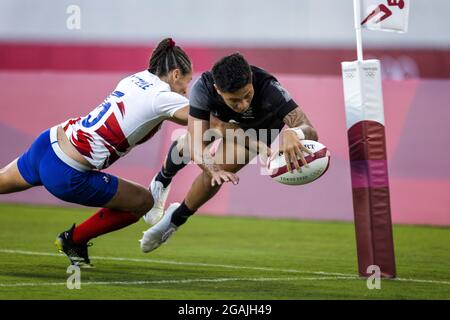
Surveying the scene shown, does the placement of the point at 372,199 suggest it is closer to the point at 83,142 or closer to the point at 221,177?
the point at 221,177

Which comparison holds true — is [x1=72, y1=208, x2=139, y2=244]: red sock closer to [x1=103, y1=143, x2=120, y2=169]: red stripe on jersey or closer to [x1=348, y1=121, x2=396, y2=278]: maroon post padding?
[x1=103, y1=143, x2=120, y2=169]: red stripe on jersey

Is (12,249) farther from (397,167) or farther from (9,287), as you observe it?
(397,167)

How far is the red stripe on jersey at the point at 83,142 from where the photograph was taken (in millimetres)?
7867

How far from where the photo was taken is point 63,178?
793 centimetres

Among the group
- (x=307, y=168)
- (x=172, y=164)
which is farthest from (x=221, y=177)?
(x=172, y=164)

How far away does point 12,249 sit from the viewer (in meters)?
9.64

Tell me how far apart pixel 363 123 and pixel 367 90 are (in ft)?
0.88

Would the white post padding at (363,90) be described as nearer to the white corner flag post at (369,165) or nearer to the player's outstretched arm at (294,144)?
the white corner flag post at (369,165)

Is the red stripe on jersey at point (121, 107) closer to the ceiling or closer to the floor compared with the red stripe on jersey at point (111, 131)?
closer to the ceiling

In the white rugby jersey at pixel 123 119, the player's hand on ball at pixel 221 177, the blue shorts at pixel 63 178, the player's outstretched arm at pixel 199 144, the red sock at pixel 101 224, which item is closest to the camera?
the player's hand on ball at pixel 221 177

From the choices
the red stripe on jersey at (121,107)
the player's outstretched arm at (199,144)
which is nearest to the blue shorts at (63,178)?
the red stripe on jersey at (121,107)

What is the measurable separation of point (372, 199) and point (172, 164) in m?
2.35

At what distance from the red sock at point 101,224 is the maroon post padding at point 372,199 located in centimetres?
193
